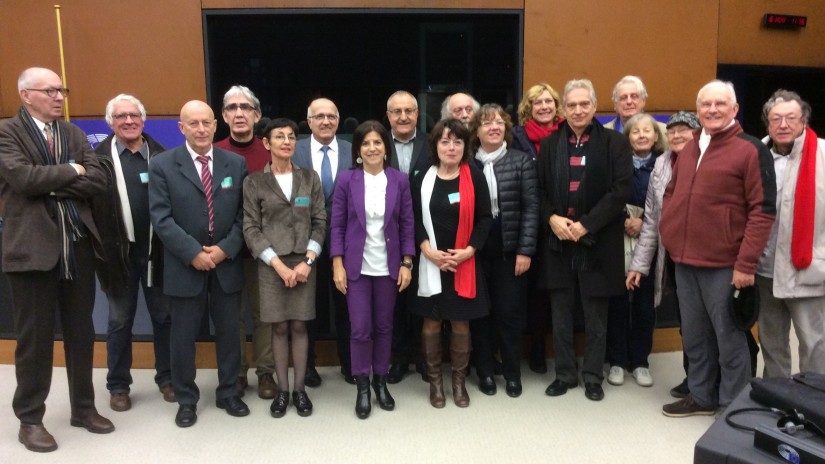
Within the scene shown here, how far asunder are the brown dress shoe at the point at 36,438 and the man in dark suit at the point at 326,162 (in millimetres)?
1392

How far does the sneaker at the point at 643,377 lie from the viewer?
11.9 ft

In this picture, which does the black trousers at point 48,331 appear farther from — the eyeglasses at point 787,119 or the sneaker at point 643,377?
the eyeglasses at point 787,119

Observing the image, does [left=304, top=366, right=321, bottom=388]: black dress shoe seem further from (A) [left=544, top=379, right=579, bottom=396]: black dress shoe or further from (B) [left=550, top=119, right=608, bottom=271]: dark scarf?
(B) [left=550, top=119, right=608, bottom=271]: dark scarf

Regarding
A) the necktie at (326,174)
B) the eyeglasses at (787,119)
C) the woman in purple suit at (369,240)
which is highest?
the eyeglasses at (787,119)

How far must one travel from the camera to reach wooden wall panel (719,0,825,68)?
14.6 ft

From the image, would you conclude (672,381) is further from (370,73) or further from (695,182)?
(370,73)

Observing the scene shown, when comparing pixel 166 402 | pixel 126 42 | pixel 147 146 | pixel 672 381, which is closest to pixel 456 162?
pixel 147 146

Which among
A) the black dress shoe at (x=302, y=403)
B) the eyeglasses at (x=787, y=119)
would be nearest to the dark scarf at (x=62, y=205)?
the black dress shoe at (x=302, y=403)

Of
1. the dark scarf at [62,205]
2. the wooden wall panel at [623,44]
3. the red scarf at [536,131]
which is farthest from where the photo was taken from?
the wooden wall panel at [623,44]

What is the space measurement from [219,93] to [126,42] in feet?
2.93

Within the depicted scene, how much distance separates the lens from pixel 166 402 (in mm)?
3463

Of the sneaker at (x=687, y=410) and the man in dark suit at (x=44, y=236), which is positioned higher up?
the man in dark suit at (x=44, y=236)

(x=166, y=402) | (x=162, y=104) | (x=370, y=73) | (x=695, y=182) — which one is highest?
(x=370, y=73)

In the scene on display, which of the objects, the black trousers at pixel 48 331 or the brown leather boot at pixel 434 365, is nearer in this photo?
the black trousers at pixel 48 331
